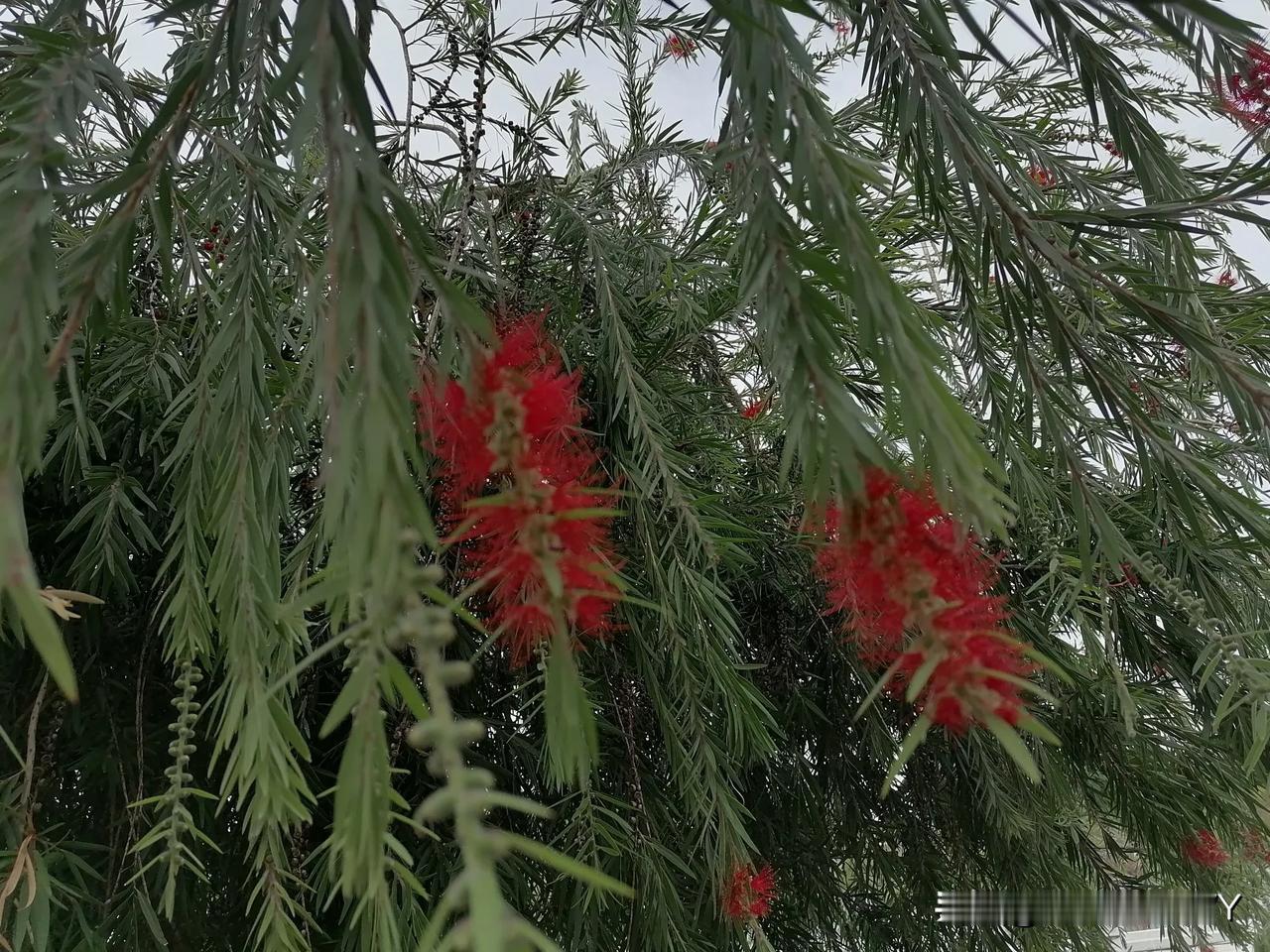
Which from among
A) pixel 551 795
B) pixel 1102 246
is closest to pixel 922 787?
pixel 551 795

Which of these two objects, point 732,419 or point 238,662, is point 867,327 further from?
point 732,419

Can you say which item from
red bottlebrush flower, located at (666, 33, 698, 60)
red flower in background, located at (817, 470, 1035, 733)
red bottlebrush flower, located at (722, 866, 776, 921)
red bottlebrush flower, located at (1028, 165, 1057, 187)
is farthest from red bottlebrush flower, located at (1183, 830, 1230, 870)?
red bottlebrush flower, located at (666, 33, 698, 60)

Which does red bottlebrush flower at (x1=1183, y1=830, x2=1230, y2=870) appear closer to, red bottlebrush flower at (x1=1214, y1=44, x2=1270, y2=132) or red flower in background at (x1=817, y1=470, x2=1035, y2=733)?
red bottlebrush flower at (x1=1214, y1=44, x2=1270, y2=132)

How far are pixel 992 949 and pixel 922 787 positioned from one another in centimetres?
25

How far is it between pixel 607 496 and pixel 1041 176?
111 centimetres

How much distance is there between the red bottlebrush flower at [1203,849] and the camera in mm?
1176

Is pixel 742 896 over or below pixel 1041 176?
below

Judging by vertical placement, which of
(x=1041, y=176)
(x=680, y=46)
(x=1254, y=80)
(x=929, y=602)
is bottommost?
(x=929, y=602)

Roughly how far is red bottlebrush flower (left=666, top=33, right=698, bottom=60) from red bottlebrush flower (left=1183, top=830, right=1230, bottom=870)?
1363 millimetres

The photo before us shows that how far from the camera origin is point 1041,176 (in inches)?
48.4

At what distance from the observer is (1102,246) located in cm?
106

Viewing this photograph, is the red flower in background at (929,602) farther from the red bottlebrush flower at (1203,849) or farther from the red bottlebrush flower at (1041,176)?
the red bottlebrush flower at (1203,849)

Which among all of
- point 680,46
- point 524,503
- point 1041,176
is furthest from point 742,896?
point 680,46

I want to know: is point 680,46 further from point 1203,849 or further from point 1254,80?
point 1203,849
